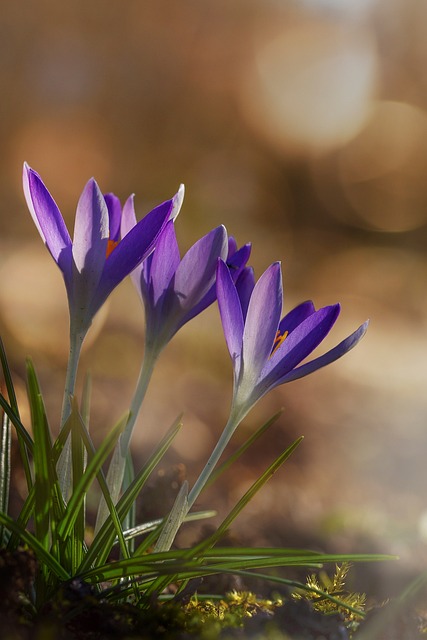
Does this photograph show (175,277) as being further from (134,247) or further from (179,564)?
(179,564)


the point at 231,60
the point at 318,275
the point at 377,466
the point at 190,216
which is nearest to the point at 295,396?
the point at 377,466

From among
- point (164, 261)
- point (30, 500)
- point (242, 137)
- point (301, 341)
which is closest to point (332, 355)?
point (301, 341)

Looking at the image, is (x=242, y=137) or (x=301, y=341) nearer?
(x=301, y=341)

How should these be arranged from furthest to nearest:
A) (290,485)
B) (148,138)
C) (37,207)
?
(148,138) → (290,485) → (37,207)

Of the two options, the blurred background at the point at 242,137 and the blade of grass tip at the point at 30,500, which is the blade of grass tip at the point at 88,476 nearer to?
the blade of grass tip at the point at 30,500

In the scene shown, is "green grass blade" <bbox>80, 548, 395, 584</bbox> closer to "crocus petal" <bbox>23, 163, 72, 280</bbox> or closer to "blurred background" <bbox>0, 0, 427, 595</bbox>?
"crocus petal" <bbox>23, 163, 72, 280</bbox>

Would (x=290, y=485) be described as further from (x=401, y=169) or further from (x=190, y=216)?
(x=401, y=169)

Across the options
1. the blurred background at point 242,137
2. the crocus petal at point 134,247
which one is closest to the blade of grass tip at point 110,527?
the crocus petal at point 134,247
